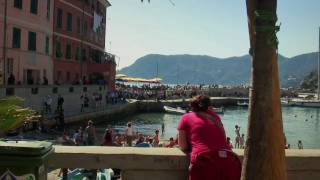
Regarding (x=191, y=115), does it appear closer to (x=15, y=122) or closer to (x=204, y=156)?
(x=204, y=156)

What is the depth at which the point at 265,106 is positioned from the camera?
14.2 feet

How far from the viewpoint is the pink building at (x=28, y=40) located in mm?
38625

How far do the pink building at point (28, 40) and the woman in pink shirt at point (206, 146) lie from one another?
3253cm

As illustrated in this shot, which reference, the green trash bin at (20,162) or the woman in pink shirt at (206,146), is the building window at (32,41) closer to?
the woman in pink shirt at (206,146)

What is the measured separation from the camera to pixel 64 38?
171 feet

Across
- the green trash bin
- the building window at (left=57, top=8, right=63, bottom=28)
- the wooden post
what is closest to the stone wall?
the building window at (left=57, top=8, right=63, bottom=28)

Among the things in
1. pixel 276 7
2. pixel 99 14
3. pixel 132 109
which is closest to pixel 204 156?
pixel 276 7

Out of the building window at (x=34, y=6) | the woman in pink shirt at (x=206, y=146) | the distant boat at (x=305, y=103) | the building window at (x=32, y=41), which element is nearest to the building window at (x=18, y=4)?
the building window at (x=34, y=6)

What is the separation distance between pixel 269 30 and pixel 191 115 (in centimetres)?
126

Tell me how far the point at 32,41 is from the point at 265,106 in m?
40.3

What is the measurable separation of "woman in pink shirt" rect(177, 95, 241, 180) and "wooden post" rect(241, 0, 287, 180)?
44 cm

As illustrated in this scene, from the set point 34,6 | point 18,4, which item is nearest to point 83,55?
point 34,6

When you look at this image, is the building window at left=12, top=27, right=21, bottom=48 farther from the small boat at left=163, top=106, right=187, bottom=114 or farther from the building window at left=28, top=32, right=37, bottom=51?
the small boat at left=163, top=106, right=187, bottom=114

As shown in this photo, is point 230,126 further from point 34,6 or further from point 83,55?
point 34,6
